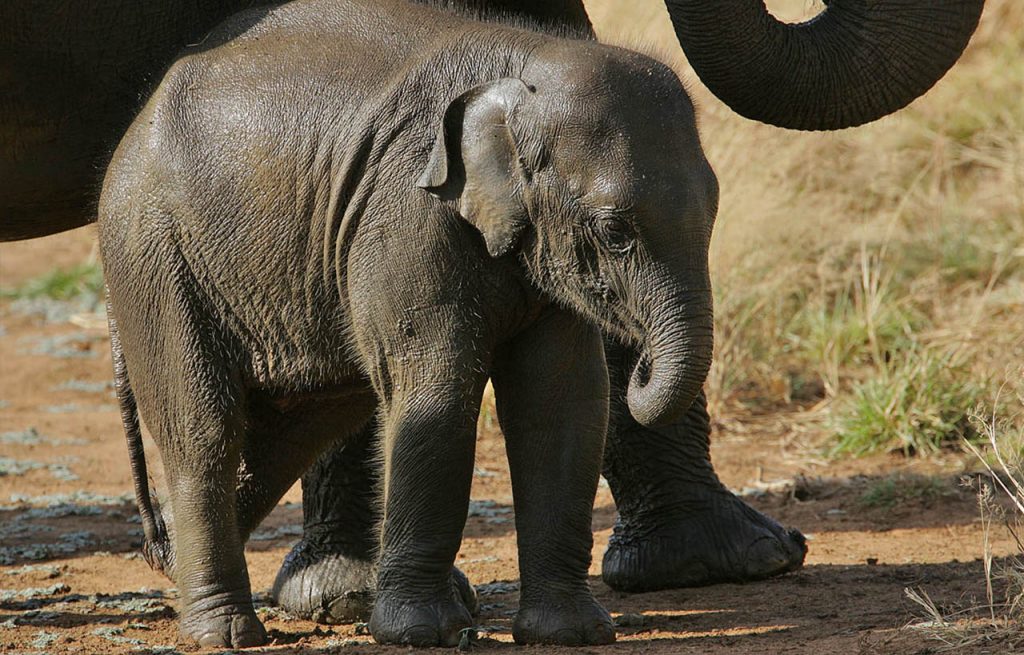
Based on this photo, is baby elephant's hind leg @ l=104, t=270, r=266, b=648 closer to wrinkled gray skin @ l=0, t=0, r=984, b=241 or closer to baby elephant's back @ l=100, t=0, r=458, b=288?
baby elephant's back @ l=100, t=0, r=458, b=288

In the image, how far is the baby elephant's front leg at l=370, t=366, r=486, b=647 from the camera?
4375 millimetres

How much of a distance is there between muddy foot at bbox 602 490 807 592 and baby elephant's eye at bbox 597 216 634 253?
72.5 inches

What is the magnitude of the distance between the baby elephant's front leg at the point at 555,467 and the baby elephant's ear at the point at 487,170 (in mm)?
390

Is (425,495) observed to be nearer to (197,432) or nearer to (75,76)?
(197,432)

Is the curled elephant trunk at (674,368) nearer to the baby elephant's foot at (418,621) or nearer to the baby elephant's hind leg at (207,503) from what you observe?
the baby elephant's foot at (418,621)

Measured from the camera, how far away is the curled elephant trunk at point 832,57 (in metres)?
4.75

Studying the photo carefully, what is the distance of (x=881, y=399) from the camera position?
303 inches

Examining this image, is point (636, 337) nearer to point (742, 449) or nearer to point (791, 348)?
point (742, 449)

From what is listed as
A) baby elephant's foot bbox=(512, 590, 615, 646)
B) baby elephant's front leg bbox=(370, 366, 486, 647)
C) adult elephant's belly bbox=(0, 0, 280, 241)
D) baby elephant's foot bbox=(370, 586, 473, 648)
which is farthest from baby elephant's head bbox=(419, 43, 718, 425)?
adult elephant's belly bbox=(0, 0, 280, 241)

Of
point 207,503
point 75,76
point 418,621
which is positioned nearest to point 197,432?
point 207,503

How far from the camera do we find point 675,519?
5.82m

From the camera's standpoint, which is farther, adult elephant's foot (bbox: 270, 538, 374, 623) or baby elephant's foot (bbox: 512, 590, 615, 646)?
adult elephant's foot (bbox: 270, 538, 374, 623)

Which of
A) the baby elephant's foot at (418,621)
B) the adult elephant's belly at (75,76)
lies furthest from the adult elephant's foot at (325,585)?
the adult elephant's belly at (75,76)

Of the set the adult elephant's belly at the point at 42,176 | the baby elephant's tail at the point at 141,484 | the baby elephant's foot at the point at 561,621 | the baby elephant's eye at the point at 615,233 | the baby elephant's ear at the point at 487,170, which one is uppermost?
the adult elephant's belly at the point at 42,176
